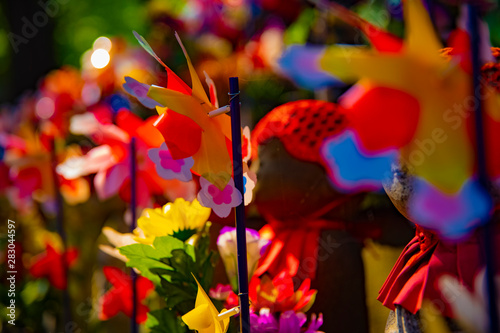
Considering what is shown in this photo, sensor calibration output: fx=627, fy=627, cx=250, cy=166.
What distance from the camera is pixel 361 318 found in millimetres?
921

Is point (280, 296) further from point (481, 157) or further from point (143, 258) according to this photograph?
point (481, 157)

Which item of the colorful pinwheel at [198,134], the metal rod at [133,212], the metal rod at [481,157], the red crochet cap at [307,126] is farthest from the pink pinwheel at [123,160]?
the metal rod at [481,157]

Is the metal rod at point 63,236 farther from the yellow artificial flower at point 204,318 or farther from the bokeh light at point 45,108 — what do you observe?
the yellow artificial flower at point 204,318

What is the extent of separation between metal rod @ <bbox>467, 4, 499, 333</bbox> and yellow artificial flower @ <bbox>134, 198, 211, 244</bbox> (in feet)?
1.42

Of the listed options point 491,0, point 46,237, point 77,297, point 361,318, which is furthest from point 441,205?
point 46,237

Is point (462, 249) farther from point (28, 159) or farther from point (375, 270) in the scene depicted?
point (28, 159)

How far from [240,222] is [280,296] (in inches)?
7.5

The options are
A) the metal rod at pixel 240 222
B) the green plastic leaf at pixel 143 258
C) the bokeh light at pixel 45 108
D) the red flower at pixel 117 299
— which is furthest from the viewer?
the bokeh light at pixel 45 108

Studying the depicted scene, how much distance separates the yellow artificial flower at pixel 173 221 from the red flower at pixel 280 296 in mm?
115

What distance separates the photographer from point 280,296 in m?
0.81

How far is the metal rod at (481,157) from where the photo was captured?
46 centimetres

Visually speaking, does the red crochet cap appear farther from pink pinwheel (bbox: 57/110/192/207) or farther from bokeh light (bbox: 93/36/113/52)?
bokeh light (bbox: 93/36/113/52)

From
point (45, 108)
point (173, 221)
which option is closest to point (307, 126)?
point (173, 221)

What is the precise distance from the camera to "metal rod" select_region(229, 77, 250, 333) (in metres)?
0.65
